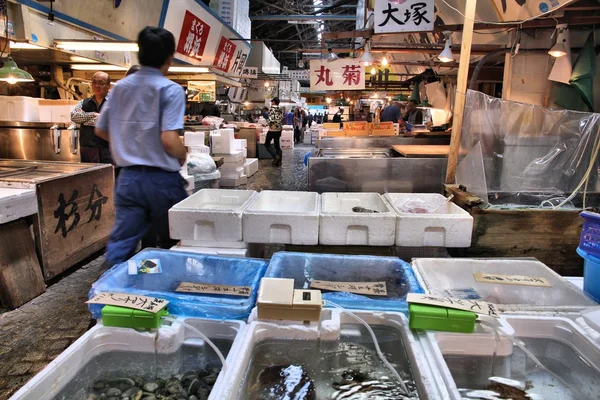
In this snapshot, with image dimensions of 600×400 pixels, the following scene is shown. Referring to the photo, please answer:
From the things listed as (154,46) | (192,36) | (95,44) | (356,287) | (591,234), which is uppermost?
(192,36)

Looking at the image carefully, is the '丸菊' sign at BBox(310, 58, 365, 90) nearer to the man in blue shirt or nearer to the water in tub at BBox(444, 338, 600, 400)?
the man in blue shirt

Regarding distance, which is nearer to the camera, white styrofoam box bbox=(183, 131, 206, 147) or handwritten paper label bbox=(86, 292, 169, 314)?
handwritten paper label bbox=(86, 292, 169, 314)

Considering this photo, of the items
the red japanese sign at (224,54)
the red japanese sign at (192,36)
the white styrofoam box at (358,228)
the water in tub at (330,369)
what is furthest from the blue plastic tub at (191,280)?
the red japanese sign at (224,54)

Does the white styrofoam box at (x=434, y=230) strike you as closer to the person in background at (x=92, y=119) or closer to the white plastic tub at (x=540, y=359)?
the white plastic tub at (x=540, y=359)

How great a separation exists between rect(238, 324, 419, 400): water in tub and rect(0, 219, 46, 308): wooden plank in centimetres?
333

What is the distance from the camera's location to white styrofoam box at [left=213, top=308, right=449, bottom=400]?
152 centimetres

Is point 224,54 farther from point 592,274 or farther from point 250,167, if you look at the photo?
point 592,274

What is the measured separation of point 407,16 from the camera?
731 cm

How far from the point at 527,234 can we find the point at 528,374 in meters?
2.31

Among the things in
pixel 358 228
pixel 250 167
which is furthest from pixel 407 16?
pixel 250 167

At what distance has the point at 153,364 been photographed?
5.94 ft

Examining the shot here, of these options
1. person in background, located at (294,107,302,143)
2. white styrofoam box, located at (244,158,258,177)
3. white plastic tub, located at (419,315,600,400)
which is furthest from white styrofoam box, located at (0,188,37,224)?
person in background, located at (294,107,302,143)

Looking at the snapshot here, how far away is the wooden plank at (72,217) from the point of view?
4.35m

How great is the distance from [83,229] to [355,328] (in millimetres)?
4247
